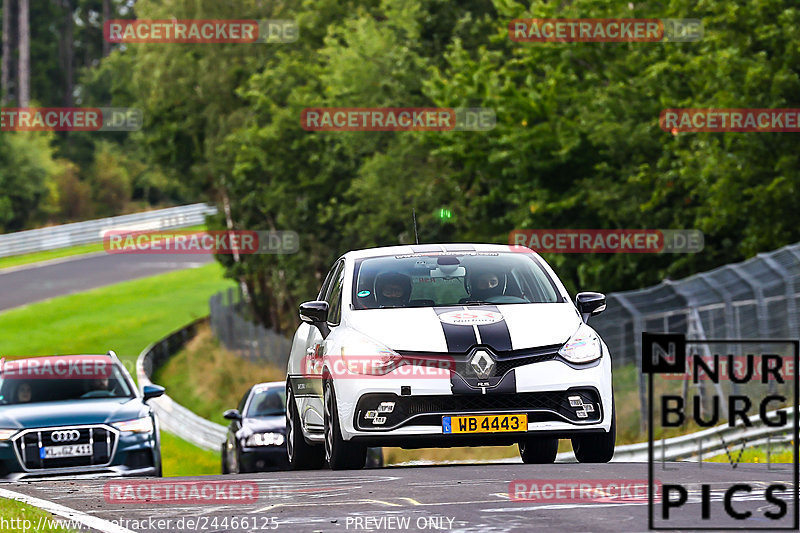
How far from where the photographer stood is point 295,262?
50.1m

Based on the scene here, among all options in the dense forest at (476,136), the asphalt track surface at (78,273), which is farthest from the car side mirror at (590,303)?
the asphalt track surface at (78,273)

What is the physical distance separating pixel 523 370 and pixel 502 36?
27133mm

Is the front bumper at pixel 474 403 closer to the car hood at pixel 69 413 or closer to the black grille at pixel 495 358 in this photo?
the black grille at pixel 495 358

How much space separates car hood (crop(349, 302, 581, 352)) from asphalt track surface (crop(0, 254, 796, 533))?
1010 mm

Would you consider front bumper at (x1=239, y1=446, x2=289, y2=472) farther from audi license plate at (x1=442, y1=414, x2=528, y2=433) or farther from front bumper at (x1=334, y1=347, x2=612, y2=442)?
audi license plate at (x1=442, y1=414, x2=528, y2=433)

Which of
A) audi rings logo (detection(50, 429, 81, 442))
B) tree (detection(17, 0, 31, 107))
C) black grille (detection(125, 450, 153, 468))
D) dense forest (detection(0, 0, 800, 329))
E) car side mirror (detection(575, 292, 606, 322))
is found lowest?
black grille (detection(125, 450, 153, 468))

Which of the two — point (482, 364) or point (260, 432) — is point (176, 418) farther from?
point (482, 364)

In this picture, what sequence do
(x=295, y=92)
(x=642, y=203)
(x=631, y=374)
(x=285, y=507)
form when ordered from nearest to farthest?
(x=285, y=507)
(x=631, y=374)
(x=642, y=203)
(x=295, y=92)

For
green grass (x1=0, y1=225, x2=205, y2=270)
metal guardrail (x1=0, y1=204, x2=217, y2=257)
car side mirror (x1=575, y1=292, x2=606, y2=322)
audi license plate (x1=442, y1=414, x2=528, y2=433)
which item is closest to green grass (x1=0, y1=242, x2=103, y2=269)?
green grass (x1=0, y1=225, x2=205, y2=270)

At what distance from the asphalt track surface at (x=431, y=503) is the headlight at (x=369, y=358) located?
Result: 2.75ft

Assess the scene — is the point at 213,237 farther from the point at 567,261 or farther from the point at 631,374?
the point at 631,374

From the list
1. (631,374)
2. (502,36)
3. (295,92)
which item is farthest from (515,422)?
(295,92)

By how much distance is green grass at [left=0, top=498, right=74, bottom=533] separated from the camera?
9.34 m

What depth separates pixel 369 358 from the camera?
11.3 m
